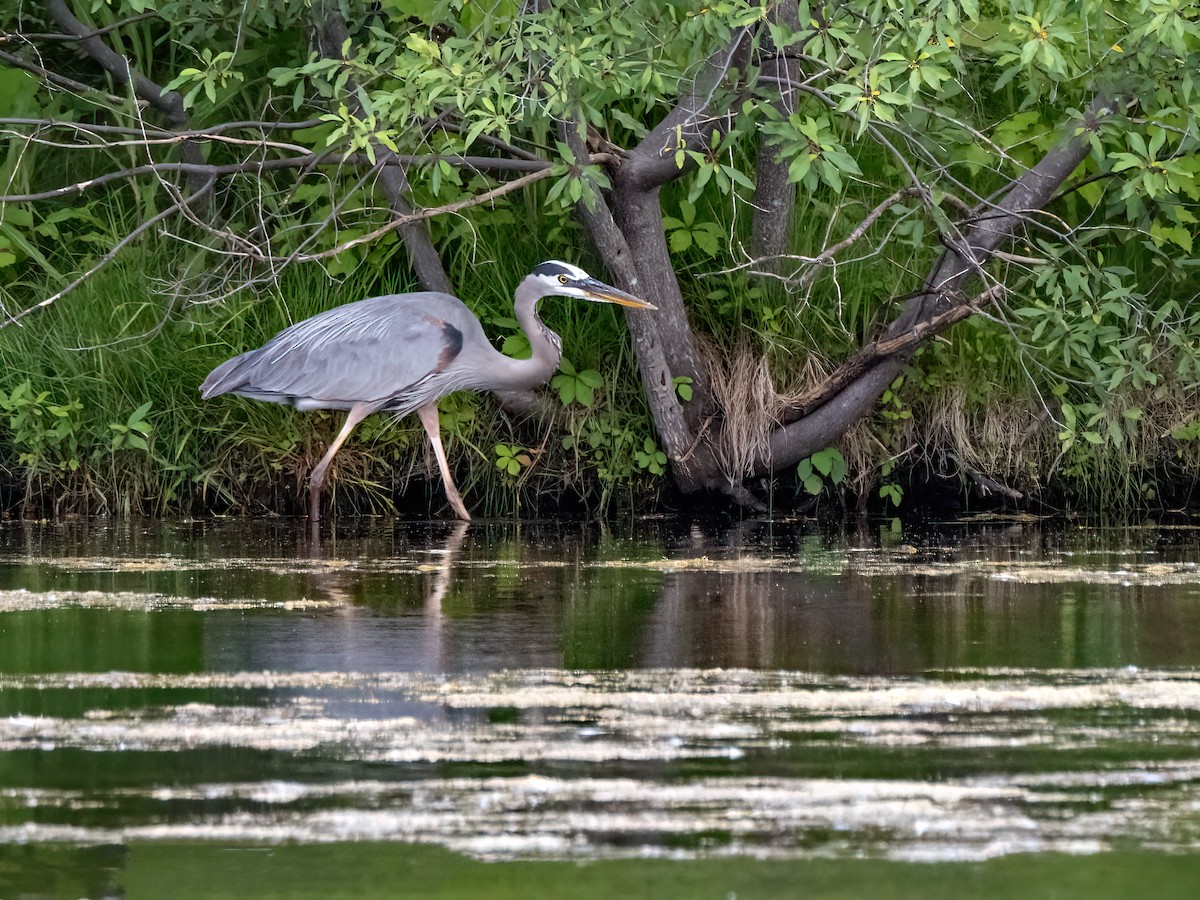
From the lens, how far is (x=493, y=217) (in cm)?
838

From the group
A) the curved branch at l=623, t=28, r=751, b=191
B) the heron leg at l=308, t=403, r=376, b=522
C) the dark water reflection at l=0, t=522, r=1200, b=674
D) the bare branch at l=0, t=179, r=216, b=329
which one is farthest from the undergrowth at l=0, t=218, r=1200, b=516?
the curved branch at l=623, t=28, r=751, b=191

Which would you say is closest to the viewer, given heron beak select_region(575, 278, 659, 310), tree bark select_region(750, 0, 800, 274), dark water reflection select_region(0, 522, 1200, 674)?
dark water reflection select_region(0, 522, 1200, 674)

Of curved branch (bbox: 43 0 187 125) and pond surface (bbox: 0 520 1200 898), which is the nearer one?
pond surface (bbox: 0 520 1200 898)

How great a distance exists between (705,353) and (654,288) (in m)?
0.60

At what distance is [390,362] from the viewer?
8.06m

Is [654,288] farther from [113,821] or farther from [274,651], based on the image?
[113,821]

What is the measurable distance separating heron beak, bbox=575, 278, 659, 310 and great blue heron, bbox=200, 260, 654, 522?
71 millimetres

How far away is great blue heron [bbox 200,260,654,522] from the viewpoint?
316 inches

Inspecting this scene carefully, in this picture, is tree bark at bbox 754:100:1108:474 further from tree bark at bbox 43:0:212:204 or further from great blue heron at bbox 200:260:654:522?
tree bark at bbox 43:0:212:204

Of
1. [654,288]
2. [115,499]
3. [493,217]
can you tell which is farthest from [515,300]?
[115,499]

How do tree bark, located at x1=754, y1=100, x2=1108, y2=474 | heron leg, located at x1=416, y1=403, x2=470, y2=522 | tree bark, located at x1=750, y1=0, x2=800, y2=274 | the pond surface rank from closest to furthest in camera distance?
the pond surface → tree bark, located at x1=754, y1=100, x2=1108, y2=474 → tree bark, located at x1=750, y1=0, x2=800, y2=274 → heron leg, located at x1=416, y1=403, x2=470, y2=522

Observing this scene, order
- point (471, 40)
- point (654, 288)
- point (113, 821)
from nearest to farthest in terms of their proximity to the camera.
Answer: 1. point (113, 821)
2. point (471, 40)
3. point (654, 288)

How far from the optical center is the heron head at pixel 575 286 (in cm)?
770

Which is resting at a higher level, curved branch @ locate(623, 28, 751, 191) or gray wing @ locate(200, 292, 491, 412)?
curved branch @ locate(623, 28, 751, 191)
